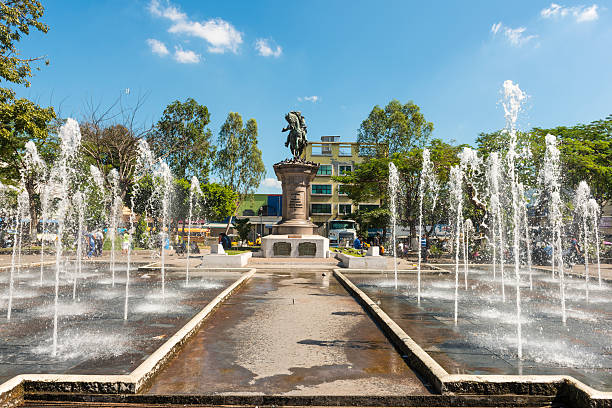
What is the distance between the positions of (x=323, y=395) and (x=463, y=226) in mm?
26585

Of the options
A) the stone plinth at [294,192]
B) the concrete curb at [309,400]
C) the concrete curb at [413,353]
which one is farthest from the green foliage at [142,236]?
the concrete curb at [309,400]

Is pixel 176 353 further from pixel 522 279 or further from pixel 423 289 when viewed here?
pixel 522 279

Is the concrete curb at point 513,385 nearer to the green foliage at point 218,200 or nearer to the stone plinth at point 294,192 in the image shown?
the stone plinth at point 294,192

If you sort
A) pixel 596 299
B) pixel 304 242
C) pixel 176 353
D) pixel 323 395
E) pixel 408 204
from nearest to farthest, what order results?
pixel 323 395 → pixel 176 353 → pixel 596 299 → pixel 304 242 → pixel 408 204

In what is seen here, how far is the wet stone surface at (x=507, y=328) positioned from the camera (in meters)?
4.97

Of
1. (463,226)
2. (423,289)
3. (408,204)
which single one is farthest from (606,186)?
(423,289)

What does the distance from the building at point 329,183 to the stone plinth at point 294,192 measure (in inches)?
1401

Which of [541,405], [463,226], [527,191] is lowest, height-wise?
[541,405]

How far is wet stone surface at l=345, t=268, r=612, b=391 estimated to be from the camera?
497 cm

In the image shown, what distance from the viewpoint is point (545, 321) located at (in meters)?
7.57

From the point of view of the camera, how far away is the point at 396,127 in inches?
1809

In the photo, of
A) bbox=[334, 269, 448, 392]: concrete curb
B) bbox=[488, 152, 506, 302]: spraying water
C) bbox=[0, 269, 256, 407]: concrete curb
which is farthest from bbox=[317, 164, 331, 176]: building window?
bbox=[0, 269, 256, 407]: concrete curb

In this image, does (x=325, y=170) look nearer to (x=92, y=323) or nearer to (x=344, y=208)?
(x=344, y=208)

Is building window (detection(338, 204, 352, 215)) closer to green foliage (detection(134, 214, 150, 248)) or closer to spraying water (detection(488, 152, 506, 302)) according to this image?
green foliage (detection(134, 214, 150, 248))
